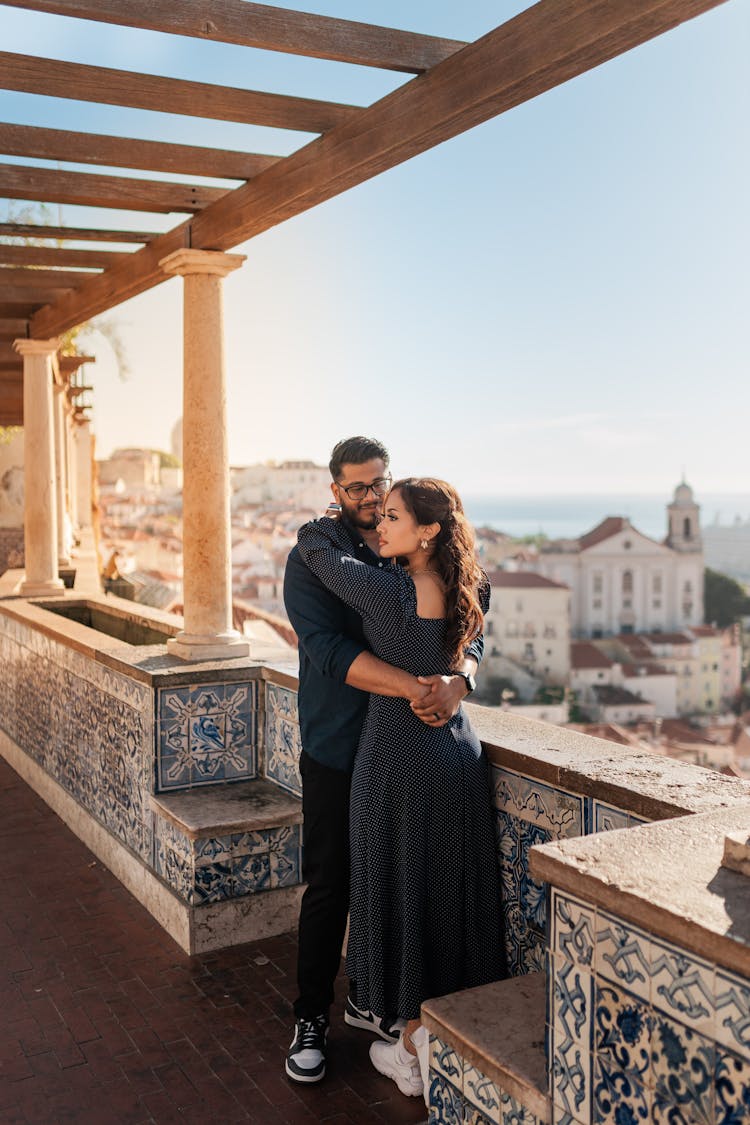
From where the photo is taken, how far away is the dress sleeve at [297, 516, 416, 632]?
9.14 feet

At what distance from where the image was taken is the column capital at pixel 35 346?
8.27 meters

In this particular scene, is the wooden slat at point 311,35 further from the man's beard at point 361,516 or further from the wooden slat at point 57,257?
the wooden slat at point 57,257

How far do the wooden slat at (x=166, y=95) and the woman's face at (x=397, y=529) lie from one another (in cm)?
161

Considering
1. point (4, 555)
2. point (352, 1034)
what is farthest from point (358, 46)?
point (4, 555)

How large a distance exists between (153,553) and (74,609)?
60.5 m

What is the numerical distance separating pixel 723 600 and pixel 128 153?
10193cm

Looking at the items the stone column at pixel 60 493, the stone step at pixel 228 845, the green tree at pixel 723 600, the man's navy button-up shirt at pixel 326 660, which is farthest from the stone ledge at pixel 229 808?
the green tree at pixel 723 600

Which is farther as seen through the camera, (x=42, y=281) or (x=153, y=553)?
(x=153, y=553)

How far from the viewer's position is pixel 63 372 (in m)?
13.2

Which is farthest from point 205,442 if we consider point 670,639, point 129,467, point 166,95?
point 670,639

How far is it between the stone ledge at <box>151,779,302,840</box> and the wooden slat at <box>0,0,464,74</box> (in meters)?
2.52

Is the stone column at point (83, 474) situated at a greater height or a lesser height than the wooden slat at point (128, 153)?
lesser

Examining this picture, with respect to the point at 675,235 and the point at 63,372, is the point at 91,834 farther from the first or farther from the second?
the point at 675,235

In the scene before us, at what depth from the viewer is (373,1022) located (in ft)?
10.6
